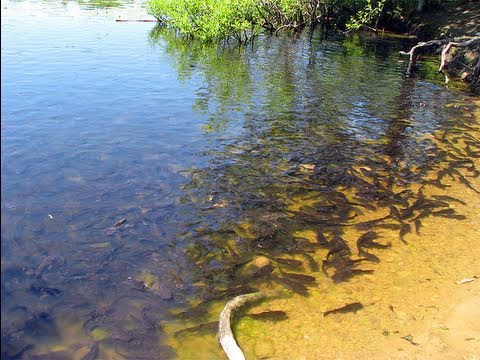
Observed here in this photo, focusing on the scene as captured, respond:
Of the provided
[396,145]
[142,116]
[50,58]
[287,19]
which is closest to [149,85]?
[142,116]

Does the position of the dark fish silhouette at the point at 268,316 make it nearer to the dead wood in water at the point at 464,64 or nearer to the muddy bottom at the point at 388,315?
the muddy bottom at the point at 388,315

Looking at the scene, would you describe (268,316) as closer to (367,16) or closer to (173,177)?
(173,177)

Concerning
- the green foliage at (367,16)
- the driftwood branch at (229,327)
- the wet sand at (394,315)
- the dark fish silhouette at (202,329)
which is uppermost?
the green foliage at (367,16)

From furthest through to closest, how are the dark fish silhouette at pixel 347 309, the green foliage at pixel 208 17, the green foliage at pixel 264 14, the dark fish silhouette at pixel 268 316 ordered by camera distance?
the green foliage at pixel 264 14 < the green foliage at pixel 208 17 < the dark fish silhouette at pixel 347 309 < the dark fish silhouette at pixel 268 316

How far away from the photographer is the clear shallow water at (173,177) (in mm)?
6910

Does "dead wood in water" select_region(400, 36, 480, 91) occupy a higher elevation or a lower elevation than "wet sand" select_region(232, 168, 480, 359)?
higher

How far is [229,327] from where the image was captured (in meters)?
6.19

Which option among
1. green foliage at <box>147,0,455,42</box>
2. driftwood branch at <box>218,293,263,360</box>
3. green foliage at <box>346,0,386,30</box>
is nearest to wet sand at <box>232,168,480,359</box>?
driftwood branch at <box>218,293,263,360</box>

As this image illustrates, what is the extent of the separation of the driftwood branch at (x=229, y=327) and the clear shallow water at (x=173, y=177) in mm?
263

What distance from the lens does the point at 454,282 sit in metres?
7.43

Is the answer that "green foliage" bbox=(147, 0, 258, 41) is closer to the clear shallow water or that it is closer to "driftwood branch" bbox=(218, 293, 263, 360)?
the clear shallow water

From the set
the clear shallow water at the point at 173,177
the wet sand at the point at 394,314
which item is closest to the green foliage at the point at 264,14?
the clear shallow water at the point at 173,177

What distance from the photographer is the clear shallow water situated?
6.91 meters

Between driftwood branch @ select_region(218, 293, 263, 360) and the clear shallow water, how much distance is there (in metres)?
0.26
